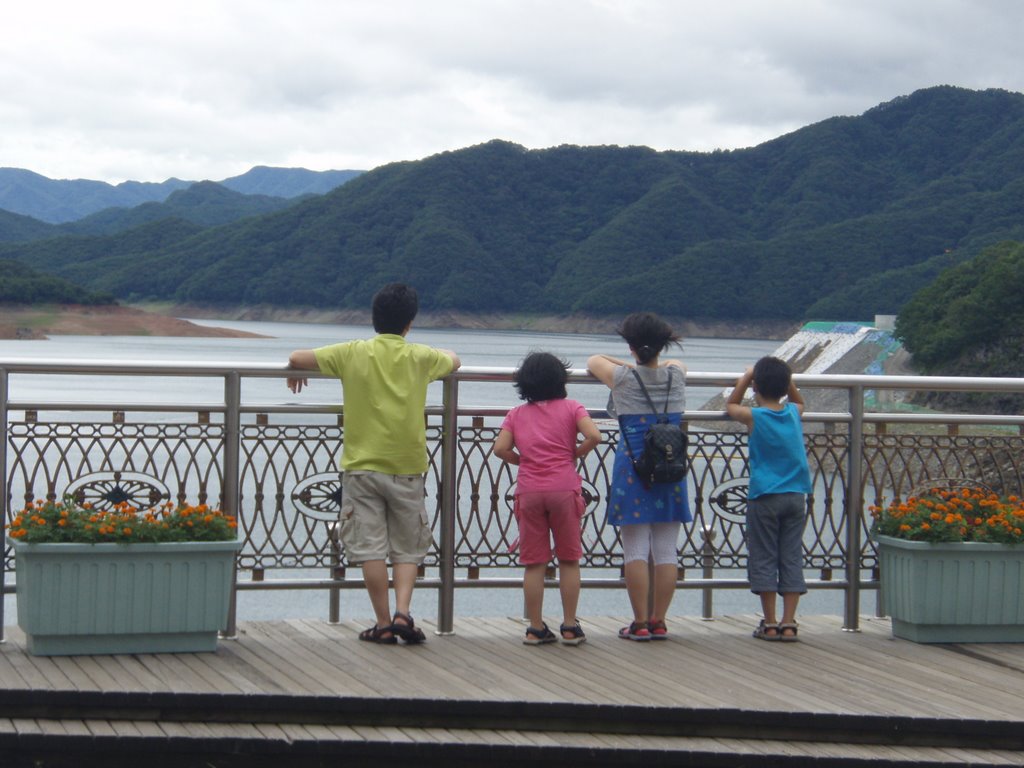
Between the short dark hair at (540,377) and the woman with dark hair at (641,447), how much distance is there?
143 millimetres

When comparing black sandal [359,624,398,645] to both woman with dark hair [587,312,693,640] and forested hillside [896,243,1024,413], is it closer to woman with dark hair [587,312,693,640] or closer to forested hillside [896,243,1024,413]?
woman with dark hair [587,312,693,640]

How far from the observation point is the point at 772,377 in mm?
4984

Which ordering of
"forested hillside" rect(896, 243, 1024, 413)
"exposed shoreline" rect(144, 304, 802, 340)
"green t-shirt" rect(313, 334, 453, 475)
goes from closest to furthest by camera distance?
"green t-shirt" rect(313, 334, 453, 475) → "forested hillside" rect(896, 243, 1024, 413) → "exposed shoreline" rect(144, 304, 802, 340)

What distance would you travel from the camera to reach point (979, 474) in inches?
241

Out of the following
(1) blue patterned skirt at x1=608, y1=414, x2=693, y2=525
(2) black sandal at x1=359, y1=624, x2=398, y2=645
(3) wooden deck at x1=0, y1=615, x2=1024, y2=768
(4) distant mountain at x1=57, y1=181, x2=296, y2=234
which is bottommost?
(3) wooden deck at x1=0, y1=615, x2=1024, y2=768

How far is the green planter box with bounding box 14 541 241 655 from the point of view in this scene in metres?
4.38

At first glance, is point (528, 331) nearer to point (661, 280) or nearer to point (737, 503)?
point (661, 280)

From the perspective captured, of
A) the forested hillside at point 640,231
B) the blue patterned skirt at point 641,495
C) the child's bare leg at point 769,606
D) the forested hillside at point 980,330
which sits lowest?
the child's bare leg at point 769,606

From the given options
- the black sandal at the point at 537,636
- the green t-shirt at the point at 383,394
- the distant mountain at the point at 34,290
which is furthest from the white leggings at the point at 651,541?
the distant mountain at the point at 34,290

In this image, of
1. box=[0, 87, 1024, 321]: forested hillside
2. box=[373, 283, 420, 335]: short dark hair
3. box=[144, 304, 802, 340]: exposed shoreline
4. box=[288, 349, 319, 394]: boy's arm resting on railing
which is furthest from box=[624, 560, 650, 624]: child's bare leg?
box=[144, 304, 802, 340]: exposed shoreline

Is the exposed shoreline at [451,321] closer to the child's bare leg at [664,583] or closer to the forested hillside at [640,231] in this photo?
the forested hillside at [640,231]

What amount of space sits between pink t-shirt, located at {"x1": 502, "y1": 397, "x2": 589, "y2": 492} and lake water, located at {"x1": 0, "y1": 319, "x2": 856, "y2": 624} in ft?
8.08

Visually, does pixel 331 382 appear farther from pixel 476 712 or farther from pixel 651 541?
pixel 476 712

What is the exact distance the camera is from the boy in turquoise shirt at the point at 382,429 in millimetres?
4629
